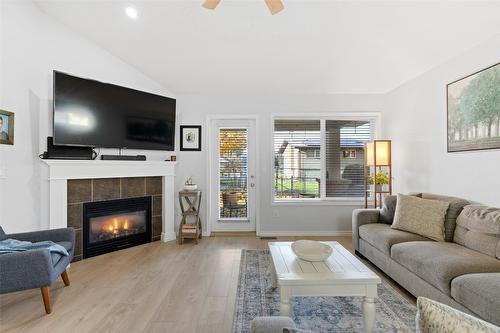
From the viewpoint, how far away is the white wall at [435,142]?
2.73 m

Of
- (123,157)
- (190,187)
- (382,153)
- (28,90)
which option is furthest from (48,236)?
(382,153)

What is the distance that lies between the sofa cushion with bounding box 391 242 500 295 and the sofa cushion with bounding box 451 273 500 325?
3.6 inches

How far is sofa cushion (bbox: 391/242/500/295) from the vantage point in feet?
6.69

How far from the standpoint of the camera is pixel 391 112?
4578mm

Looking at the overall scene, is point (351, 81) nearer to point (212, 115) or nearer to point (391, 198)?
point (391, 198)

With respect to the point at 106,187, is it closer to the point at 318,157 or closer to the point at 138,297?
the point at 138,297

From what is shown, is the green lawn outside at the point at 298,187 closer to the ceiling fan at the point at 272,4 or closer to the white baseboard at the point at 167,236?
the white baseboard at the point at 167,236

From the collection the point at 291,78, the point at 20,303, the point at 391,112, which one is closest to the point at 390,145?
the point at 391,112

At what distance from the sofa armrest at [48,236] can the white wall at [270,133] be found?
207cm

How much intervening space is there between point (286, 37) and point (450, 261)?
2.91 meters

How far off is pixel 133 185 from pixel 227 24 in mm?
2666

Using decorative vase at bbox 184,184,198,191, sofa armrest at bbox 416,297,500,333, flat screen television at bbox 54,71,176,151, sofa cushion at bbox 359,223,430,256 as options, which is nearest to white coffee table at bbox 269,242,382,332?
sofa cushion at bbox 359,223,430,256

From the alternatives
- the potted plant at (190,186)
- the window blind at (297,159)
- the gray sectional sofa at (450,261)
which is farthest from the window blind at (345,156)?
the potted plant at (190,186)

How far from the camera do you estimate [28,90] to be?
3125 mm
